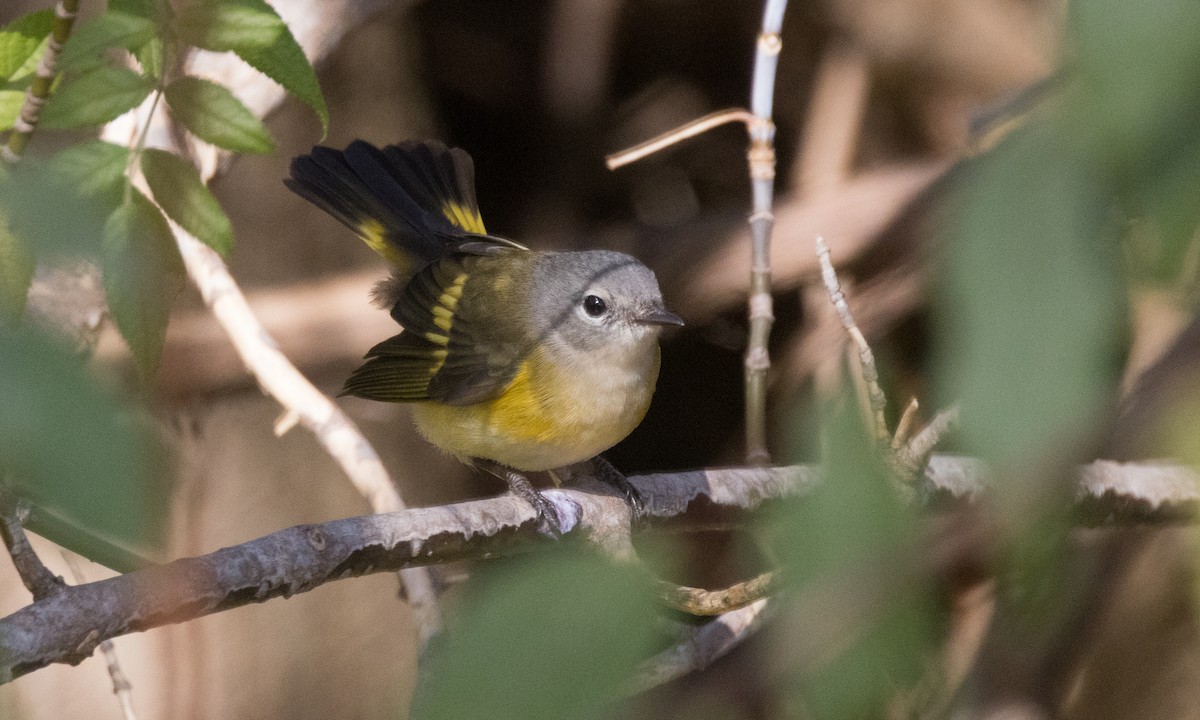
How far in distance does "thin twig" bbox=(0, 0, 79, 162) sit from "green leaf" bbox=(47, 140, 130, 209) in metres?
0.10

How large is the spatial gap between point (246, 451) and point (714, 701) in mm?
3010

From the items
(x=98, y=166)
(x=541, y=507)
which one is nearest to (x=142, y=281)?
(x=98, y=166)

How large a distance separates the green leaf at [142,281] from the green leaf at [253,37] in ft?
0.59

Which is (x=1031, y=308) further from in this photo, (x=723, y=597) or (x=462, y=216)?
(x=462, y=216)

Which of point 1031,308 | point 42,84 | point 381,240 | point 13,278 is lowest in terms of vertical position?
point 1031,308

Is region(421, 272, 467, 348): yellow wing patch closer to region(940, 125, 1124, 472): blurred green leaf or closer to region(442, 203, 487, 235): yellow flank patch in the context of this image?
region(442, 203, 487, 235): yellow flank patch

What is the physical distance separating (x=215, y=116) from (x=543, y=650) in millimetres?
977

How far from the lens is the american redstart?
7.50ft

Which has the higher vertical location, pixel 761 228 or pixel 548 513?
pixel 761 228

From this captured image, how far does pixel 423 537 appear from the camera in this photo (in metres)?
1.52

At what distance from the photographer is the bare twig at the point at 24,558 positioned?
114 cm

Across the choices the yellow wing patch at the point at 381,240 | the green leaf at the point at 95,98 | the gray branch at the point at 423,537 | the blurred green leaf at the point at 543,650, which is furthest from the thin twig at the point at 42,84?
the yellow wing patch at the point at 381,240

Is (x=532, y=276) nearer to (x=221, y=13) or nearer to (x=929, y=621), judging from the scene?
(x=221, y=13)

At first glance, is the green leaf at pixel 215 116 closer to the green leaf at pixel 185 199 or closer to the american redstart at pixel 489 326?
the green leaf at pixel 185 199
